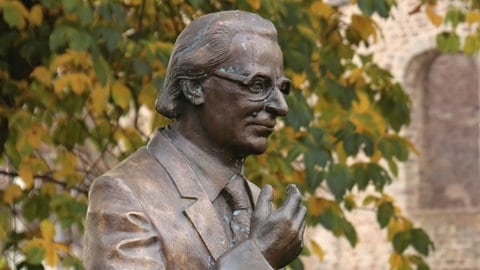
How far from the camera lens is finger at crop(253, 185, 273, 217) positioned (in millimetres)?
5852

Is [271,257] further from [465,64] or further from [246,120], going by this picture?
[465,64]

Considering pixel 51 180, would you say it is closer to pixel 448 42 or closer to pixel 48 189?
pixel 48 189

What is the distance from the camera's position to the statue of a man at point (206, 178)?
18.9 feet

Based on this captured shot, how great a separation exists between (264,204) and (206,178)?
215mm

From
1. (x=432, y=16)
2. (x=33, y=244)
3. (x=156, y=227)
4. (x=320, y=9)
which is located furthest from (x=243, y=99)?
(x=432, y=16)

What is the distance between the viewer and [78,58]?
10758mm

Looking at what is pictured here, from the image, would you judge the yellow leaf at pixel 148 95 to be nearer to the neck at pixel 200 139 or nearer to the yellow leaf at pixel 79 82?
the yellow leaf at pixel 79 82

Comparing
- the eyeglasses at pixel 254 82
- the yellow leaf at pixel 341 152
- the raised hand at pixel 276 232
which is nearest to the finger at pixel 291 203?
the raised hand at pixel 276 232

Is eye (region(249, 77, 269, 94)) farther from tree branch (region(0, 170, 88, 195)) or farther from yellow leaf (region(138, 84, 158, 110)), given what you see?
tree branch (region(0, 170, 88, 195))

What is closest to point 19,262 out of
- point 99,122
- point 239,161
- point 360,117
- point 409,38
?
point 99,122

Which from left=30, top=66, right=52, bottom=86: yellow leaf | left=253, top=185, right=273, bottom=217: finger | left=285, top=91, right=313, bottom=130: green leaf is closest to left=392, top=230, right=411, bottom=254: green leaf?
left=285, top=91, right=313, bottom=130: green leaf

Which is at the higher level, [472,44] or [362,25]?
[362,25]

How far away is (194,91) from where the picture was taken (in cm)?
595

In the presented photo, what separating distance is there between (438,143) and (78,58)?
68.8 ft
